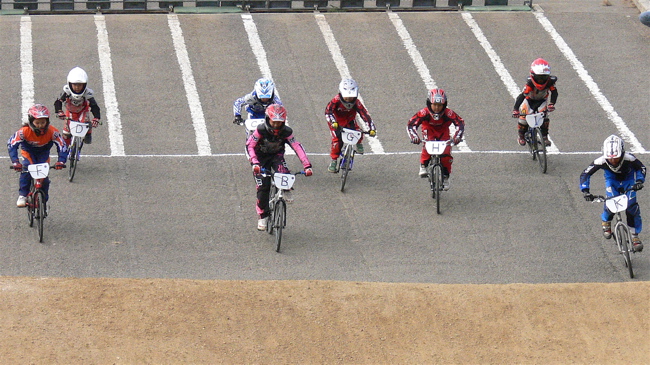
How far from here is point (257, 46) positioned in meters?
23.8

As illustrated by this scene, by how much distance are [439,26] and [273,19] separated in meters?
4.04

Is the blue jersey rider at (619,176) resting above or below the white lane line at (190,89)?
above

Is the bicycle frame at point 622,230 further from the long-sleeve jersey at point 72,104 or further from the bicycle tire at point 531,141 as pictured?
the long-sleeve jersey at point 72,104

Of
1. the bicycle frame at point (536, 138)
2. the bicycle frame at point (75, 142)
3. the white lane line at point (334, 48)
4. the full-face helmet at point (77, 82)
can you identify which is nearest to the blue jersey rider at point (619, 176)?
the bicycle frame at point (536, 138)

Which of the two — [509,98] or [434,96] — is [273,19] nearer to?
[509,98]

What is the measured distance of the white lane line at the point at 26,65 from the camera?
68.3ft

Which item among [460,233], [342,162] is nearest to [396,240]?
[460,233]

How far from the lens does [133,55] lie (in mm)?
23234

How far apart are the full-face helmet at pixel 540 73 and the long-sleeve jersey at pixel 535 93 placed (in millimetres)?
64

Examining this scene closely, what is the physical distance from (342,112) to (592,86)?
7.07m

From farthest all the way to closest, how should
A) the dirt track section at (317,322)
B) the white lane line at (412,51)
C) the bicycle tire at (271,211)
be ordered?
the white lane line at (412,51) → the bicycle tire at (271,211) → the dirt track section at (317,322)

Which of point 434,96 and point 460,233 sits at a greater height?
point 434,96

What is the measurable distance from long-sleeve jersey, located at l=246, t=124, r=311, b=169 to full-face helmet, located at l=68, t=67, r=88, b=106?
4155 millimetres

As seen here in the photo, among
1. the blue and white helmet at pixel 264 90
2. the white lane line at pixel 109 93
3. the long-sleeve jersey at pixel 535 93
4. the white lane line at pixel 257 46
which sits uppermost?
the blue and white helmet at pixel 264 90
